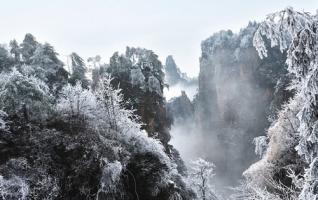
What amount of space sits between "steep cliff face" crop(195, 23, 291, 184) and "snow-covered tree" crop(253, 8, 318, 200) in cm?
5772

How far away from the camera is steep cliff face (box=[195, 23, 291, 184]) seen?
7456 cm

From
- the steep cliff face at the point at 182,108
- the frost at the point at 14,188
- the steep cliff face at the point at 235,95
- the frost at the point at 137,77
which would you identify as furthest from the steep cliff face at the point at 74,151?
the steep cliff face at the point at 182,108

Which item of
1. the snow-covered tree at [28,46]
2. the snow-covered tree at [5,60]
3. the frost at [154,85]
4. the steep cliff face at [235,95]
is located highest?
the steep cliff face at [235,95]

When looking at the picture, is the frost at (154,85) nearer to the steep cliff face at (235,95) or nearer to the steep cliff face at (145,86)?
the steep cliff face at (145,86)

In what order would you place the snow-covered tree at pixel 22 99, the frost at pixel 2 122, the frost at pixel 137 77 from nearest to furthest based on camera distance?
the frost at pixel 2 122 < the snow-covered tree at pixel 22 99 < the frost at pixel 137 77

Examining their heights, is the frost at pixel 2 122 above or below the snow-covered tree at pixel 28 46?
below

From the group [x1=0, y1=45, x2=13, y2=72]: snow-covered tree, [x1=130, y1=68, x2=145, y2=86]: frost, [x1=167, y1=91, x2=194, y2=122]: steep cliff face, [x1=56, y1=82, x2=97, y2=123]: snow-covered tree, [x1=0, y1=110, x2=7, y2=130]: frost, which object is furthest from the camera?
[x1=167, y1=91, x2=194, y2=122]: steep cliff face

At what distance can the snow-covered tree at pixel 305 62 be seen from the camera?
564 cm

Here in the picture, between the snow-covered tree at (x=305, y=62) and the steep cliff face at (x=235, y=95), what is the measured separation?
5772 cm

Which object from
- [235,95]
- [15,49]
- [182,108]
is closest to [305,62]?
[15,49]

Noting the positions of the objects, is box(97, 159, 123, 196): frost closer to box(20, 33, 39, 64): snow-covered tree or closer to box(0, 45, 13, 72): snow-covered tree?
box(0, 45, 13, 72): snow-covered tree

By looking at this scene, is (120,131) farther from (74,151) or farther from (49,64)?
(49,64)

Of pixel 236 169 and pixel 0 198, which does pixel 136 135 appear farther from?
pixel 236 169

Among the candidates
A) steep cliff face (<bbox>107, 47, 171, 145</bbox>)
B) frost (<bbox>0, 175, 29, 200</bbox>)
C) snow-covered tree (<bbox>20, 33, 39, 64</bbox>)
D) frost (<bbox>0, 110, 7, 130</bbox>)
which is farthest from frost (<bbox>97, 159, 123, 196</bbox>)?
snow-covered tree (<bbox>20, 33, 39, 64</bbox>)
